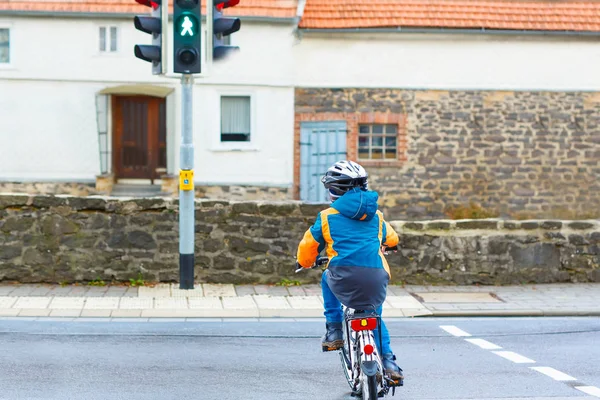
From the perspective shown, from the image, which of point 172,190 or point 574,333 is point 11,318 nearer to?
point 574,333

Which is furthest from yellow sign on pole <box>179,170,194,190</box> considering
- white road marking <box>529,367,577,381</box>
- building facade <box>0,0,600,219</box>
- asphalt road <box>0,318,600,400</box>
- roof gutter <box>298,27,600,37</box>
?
roof gutter <box>298,27,600,37</box>

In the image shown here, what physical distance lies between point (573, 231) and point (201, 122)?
11852 millimetres

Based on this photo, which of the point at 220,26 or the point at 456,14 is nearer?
the point at 220,26

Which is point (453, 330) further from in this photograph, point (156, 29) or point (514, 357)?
point (156, 29)

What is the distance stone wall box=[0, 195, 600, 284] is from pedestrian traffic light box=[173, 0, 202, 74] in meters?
1.94

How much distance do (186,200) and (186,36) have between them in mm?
2063

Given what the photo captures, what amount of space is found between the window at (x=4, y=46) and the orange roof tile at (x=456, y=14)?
23.1 ft

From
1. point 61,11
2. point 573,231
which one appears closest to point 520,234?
point 573,231

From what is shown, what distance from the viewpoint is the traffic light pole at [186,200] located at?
1218 cm

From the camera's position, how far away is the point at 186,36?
11945 mm

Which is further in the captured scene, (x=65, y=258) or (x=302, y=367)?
(x=65, y=258)

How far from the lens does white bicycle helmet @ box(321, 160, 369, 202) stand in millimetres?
6523

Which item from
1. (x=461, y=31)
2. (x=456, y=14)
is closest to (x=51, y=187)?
(x=461, y=31)

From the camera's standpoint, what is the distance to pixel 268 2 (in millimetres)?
22984
